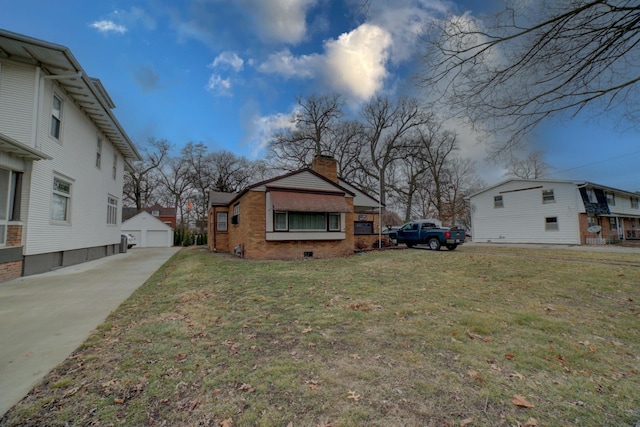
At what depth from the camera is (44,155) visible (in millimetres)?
8484

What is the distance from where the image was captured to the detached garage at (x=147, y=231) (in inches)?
1193

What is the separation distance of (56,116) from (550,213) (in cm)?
3038

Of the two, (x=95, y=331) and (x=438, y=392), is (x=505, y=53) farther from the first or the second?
(x=95, y=331)

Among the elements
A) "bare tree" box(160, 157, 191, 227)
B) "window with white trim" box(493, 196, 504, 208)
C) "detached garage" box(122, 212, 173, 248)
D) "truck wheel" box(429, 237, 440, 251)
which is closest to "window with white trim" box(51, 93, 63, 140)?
"truck wheel" box(429, 237, 440, 251)

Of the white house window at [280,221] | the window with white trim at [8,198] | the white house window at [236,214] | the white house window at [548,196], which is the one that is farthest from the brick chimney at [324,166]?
the white house window at [548,196]

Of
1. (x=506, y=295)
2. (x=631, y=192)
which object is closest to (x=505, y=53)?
(x=506, y=295)

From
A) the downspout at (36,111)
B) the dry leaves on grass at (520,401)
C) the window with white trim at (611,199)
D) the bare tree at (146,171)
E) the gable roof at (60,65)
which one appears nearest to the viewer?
the dry leaves on grass at (520,401)

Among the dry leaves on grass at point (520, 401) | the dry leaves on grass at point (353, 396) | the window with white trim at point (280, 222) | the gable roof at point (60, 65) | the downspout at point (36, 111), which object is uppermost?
the gable roof at point (60, 65)

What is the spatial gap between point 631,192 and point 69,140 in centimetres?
4437

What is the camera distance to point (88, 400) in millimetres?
2482

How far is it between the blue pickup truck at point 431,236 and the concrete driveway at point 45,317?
590 inches

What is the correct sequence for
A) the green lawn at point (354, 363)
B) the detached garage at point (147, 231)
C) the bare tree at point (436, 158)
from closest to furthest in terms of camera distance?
1. the green lawn at point (354, 363)
2. the detached garage at point (147, 231)
3. the bare tree at point (436, 158)

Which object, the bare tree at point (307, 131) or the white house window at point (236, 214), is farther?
the bare tree at point (307, 131)

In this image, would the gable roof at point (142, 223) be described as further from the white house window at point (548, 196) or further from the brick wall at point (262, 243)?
the white house window at point (548, 196)
